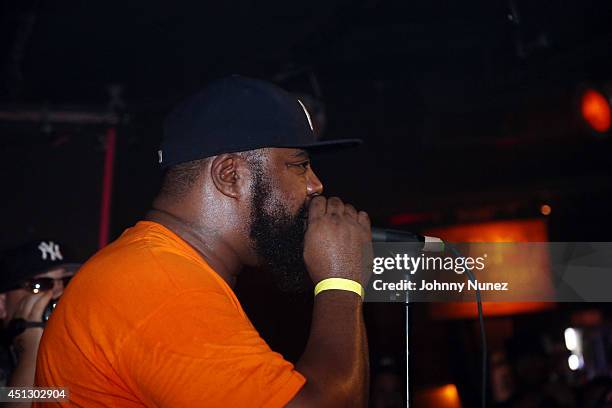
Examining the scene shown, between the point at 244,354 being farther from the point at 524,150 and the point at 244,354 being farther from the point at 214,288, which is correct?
the point at 524,150

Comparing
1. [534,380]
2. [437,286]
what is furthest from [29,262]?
[534,380]

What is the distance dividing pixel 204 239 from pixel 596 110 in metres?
3.25

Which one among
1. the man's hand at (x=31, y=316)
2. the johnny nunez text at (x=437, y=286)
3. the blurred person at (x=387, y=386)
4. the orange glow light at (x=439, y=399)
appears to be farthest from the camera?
the blurred person at (x=387, y=386)

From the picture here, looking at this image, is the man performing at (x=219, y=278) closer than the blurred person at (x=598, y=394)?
Yes

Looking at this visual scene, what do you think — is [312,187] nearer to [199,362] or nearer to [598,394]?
[199,362]

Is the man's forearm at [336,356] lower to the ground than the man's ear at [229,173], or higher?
lower

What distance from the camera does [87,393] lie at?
1.42 metres

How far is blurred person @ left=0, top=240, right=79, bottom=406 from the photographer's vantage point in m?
2.89

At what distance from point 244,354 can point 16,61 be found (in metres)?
4.62

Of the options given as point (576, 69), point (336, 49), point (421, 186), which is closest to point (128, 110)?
point (336, 49)

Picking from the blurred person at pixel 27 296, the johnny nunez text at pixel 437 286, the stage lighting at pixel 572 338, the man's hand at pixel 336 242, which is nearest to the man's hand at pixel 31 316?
the blurred person at pixel 27 296

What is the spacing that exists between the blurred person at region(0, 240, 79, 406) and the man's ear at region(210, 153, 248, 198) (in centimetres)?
154

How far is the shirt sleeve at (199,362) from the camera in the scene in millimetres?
1268

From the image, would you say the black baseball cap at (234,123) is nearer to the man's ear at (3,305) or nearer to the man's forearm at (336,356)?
the man's forearm at (336,356)
